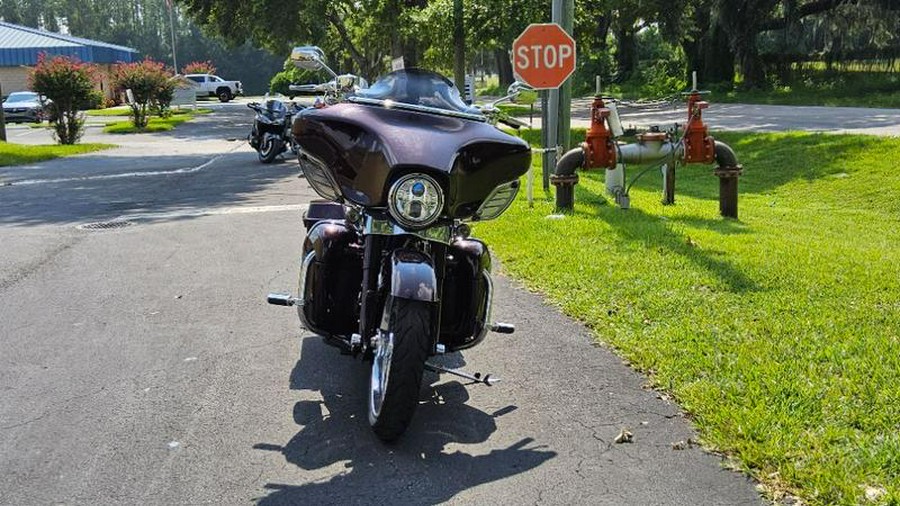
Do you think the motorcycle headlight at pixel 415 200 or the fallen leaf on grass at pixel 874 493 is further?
the motorcycle headlight at pixel 415 200

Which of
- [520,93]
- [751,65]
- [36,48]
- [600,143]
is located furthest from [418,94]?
[36,48]

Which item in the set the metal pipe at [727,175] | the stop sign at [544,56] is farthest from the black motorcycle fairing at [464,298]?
the stop sign at [544,56]

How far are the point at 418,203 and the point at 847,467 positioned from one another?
6.71 feet

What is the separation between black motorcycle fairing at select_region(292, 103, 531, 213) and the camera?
411 cm

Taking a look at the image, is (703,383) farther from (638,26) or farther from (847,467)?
(638,26)

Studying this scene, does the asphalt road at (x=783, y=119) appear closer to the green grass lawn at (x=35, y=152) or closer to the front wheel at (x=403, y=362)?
the green grass lawn at (x=35, y=152)

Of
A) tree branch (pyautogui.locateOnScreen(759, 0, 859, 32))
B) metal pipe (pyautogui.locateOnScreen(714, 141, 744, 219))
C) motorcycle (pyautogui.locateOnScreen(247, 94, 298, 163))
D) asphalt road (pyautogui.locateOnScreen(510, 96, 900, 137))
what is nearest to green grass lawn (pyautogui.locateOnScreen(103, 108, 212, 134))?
asphalt road (pyautogui.locateOnScreen(510, 96, 900, 137))

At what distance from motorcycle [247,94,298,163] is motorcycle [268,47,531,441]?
1307 cm

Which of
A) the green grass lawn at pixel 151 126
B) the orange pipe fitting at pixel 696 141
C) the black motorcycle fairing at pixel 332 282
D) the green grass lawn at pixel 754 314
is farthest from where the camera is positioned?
the green grass lawn at pixel 151 126

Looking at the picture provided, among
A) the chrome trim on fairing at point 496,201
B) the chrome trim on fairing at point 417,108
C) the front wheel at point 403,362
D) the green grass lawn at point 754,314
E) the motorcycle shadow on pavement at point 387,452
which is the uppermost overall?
the chrome trim on fairing at point 417,108

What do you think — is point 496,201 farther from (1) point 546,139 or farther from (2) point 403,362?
(1) point 546,139

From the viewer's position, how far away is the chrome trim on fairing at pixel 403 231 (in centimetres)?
427

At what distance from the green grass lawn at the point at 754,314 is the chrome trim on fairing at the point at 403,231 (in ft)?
4.65

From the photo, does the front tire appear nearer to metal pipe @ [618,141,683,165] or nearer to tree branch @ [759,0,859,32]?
metal pipe @ [618,141,683,165]
